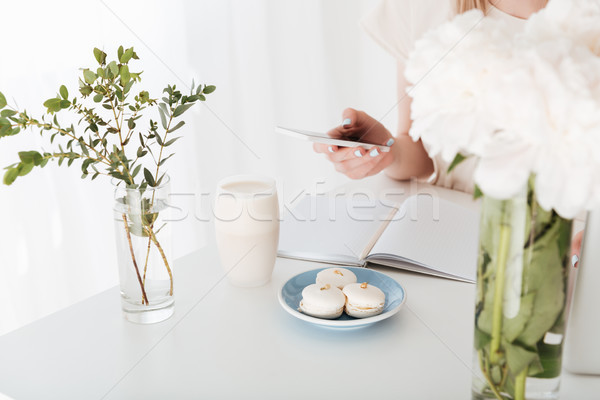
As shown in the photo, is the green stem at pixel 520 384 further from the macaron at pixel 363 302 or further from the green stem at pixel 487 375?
the macaron at pixel 363 302

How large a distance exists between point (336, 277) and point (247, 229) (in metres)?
0.14

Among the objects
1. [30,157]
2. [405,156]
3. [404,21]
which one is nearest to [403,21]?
[404,21]

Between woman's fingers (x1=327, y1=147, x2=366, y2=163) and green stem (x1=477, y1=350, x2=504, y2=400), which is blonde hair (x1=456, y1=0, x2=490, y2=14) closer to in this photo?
woman's fingers (x1=327, y1=147, x2=366, y2=163)

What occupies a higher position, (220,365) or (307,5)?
(307,5)

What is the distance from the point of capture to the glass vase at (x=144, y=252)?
0.75m

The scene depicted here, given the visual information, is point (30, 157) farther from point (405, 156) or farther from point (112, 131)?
point (405, 156)

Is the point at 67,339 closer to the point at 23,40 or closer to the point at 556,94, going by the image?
the point at 556,94

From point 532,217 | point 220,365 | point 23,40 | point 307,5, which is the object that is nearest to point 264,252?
point 220,365

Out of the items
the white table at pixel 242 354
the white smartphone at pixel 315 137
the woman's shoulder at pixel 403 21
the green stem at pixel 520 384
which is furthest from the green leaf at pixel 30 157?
the woman's shoulder at pixel 403 21

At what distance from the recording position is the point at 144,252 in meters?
0.77

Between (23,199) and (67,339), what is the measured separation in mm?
1291

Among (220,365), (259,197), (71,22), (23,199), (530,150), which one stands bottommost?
(23,199)

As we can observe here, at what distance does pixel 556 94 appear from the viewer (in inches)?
15.6

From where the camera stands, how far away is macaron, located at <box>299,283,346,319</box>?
0.73 m
